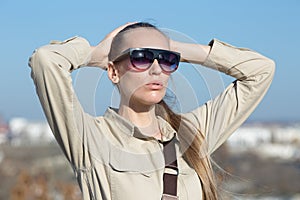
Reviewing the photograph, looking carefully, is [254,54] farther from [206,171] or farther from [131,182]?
[131,182]

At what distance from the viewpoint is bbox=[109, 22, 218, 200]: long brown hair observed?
1691 millimetres

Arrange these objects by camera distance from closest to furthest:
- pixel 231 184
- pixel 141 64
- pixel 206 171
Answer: pixel 141 64
pixel 206 171
pixel 231 184

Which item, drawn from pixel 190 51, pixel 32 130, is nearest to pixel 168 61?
pixel 190 51

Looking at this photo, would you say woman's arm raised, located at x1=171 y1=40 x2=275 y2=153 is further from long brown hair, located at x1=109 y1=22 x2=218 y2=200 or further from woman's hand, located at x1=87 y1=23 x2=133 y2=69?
woman's hand, located at x1=87 y1=23 x2=133 y2=69

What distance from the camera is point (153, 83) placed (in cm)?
162

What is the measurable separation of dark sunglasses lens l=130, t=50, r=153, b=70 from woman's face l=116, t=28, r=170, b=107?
0.03 ft

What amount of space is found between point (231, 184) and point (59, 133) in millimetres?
467

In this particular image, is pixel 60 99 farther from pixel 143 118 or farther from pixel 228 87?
pixel 228 87

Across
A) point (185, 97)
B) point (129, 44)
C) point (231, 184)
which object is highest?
point (129, 44)

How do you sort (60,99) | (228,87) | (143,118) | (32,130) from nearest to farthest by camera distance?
(60,99), (143,118), (228,87), (32,130)

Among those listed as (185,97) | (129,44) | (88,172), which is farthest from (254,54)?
(88,172)

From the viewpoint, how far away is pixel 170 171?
166cm

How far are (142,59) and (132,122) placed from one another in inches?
6.2

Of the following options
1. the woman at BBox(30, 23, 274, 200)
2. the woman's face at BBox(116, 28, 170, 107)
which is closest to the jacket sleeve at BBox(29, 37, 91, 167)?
the woman at BBox(30, 23, 274, 200)
